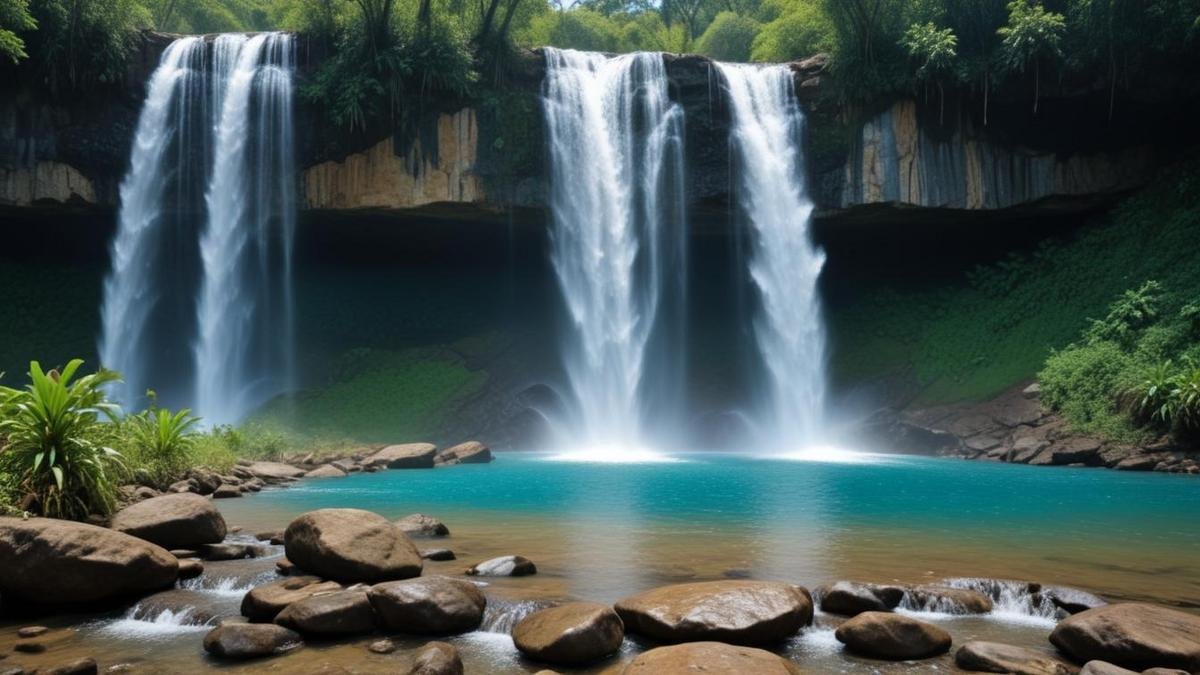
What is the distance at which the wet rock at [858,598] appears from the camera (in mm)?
5848

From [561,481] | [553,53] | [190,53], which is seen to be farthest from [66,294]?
[561,481]

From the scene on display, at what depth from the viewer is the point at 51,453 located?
7785 millimetres

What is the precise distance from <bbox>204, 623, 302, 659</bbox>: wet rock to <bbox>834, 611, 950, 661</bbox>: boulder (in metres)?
3.50

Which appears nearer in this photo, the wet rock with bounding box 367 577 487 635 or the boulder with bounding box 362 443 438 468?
the wet rock with bounding box 367 577 487 635

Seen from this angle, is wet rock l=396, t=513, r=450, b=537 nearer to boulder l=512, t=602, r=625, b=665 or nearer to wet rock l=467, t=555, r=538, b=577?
wet rock l=467, t=555, r=538, b=577

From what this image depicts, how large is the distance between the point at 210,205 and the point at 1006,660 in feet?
86.7

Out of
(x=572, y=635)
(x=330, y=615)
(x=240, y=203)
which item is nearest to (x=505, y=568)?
(x=330, y=615)

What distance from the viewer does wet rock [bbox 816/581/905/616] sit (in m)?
5.85

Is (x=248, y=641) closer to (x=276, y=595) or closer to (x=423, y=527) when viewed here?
(x=276, y=595)

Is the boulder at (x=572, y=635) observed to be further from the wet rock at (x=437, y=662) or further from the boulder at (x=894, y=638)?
the boulder at (x=894, y=638)

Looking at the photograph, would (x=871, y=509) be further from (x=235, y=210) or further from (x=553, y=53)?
(x=235, y=210)

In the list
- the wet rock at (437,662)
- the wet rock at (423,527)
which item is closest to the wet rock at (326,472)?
the wet rock at (423,527)

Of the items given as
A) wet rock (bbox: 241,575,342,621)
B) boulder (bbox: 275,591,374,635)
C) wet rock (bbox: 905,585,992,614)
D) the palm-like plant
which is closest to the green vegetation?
wet rock (bbox: 905,585,992,614)

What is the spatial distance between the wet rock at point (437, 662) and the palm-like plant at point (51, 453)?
475 centimetres
